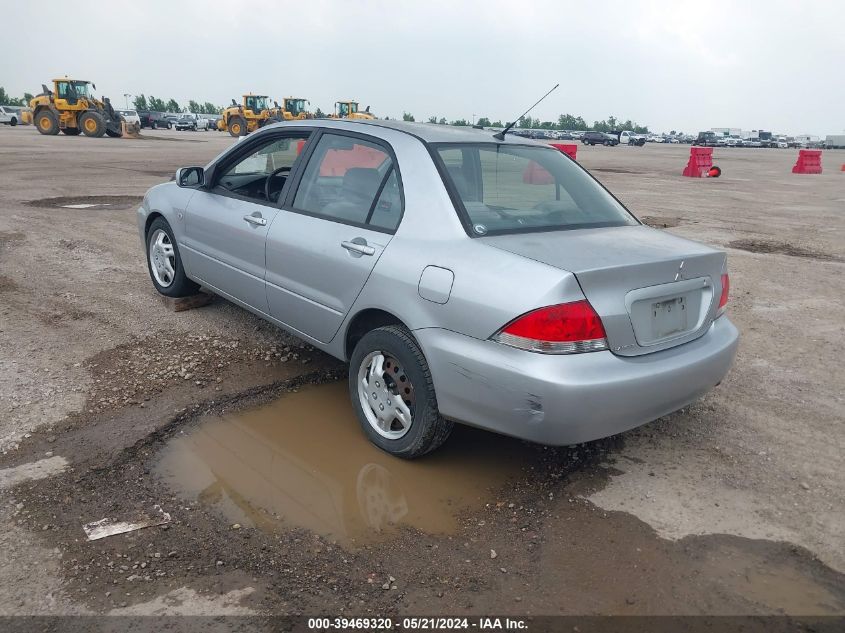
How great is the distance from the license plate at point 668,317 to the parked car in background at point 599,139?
67219 millimetres

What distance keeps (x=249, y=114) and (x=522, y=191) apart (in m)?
42.4

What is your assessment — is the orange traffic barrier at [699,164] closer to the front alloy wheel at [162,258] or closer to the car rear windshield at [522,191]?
the car rear windshield at [522,191]

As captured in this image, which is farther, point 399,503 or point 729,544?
point 399,503

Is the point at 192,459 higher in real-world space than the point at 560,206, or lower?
lower

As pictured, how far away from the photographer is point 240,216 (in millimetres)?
4586

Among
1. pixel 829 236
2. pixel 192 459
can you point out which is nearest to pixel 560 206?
pixel 192 459

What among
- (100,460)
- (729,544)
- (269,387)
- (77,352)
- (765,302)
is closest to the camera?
(729,544)

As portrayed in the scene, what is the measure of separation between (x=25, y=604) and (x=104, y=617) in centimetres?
31

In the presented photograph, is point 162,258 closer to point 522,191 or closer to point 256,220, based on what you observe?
point 256,220

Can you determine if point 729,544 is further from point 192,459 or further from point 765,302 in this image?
point 765,302

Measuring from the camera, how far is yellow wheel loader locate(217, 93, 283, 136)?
42.7 meters

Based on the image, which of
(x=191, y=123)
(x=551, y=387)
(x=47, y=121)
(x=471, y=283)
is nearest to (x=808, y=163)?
(x=471, y=283)

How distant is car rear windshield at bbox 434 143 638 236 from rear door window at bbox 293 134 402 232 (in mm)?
330

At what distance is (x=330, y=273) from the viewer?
377 cm
